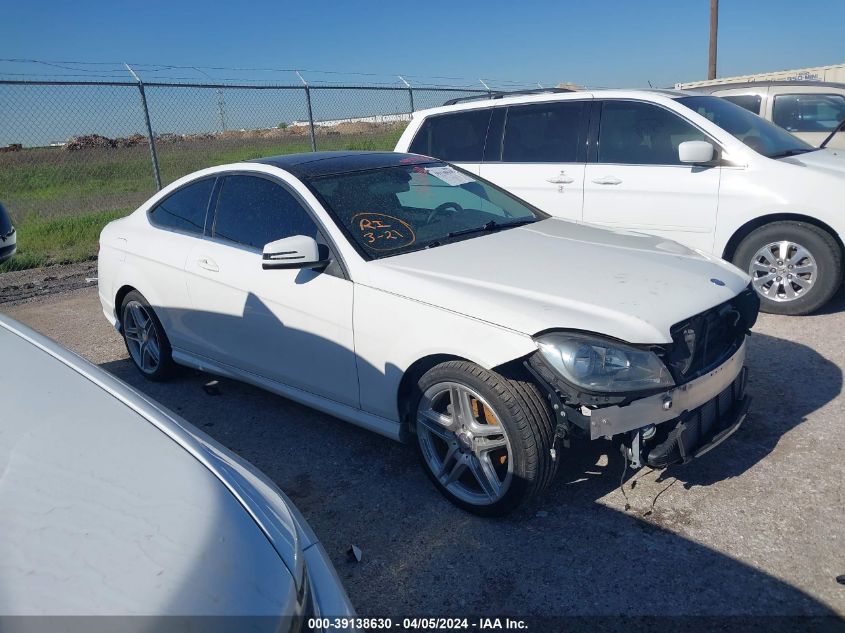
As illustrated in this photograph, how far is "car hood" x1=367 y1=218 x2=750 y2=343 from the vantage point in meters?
2.85

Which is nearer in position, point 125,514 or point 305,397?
point 125,514

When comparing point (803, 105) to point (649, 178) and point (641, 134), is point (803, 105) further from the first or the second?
point (649, 178)

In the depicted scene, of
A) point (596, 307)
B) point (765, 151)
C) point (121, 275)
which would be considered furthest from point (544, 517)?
point (765, 151)

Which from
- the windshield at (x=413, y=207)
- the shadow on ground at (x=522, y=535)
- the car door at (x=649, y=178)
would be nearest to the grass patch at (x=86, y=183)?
the windshield at (x=413, y=207)

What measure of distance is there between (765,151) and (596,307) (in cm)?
368

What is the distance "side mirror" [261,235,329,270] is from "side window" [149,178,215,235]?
1153 mm

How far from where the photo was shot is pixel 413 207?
4004 millimetres

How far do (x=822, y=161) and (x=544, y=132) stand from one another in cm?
231

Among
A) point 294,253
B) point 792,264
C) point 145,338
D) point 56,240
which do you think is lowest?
point 56,240

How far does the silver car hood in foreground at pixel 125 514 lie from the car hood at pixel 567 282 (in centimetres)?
132

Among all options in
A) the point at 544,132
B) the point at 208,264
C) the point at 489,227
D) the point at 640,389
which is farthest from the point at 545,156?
the point at 640,389

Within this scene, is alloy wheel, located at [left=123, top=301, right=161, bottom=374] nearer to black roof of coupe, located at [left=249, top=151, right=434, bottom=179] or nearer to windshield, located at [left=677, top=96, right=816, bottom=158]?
black roof of coupe, located at [left=249, top=151, right=434, bottom=179]

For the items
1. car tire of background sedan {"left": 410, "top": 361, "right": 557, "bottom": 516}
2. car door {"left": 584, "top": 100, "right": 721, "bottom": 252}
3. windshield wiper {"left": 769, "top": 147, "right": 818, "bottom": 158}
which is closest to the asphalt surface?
car tire of background sedan {"left": 410, "top": 361, "right": 557, "bottom": 516}

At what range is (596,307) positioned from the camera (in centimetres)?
288
